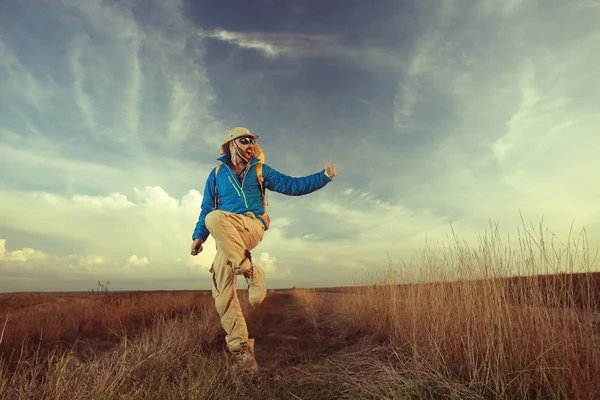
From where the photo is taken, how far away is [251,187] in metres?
4.73

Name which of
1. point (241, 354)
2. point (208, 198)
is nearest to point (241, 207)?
point (208, 198)

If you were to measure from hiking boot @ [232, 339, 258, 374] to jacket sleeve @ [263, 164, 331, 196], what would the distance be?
1.77m

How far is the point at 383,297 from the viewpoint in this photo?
8438 mm

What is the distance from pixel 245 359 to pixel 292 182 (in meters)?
2.01

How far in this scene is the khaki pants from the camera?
13.9 ft

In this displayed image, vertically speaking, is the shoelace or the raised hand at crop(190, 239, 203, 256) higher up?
the raised hand at crop(190, 239, 203, 256)

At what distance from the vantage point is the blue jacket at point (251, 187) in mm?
4641

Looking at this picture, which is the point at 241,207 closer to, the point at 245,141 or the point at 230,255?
the point at 230,255

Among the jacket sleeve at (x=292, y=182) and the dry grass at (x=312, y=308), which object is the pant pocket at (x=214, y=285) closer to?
the jacket sleeve at (x=292, y=182)

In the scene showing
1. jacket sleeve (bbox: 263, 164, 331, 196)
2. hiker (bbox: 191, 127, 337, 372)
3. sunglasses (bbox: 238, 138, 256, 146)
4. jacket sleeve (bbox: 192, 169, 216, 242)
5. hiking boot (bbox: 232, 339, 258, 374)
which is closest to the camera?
hiking boot (bbox: 232, 339, 258, 374)

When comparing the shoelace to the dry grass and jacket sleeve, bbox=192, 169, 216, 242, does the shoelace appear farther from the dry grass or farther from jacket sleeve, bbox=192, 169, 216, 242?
the dry grass

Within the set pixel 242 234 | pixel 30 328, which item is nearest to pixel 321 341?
pixel 242 234

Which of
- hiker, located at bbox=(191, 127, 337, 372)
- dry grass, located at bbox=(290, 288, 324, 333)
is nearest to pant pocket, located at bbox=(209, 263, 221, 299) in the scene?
hiker, located at bbox=(191, 127, 337, 372)

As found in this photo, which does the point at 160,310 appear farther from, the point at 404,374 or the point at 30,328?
the point at 404,374
